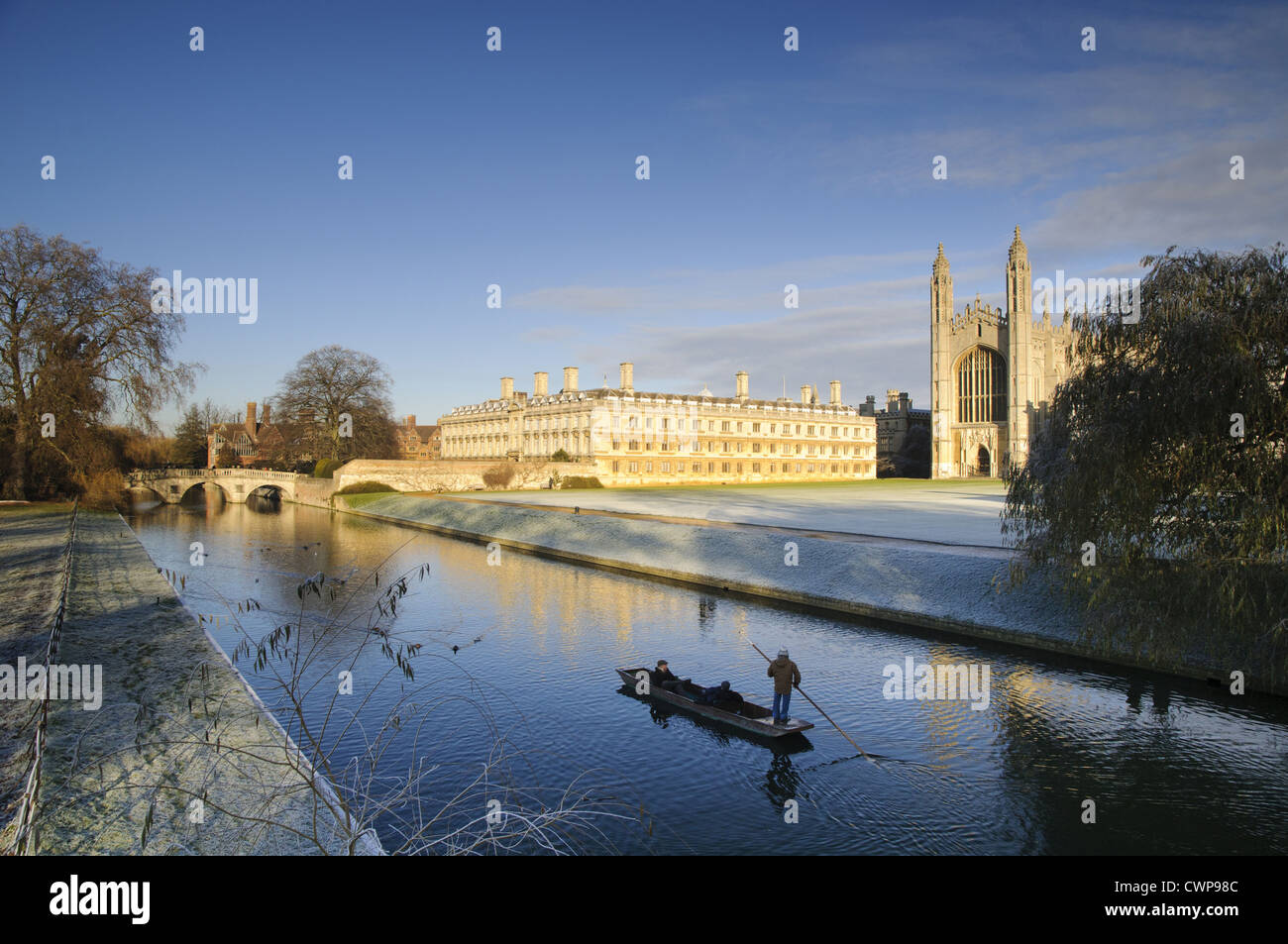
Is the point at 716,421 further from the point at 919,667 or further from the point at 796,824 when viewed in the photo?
the point at 796,824

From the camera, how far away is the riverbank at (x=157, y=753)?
7.11m

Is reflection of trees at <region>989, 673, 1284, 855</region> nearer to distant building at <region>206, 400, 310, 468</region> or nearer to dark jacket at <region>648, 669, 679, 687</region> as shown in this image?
dark jacket at <region>648, 669, 679, 687</region>

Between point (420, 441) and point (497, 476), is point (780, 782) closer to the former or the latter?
point (497, 476)

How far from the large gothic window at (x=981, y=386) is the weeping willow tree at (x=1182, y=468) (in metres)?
74.3

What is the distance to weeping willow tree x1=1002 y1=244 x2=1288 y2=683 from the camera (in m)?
11.8

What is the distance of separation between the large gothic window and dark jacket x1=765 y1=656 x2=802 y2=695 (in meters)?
79.0

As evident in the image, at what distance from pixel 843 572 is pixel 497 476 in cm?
5127

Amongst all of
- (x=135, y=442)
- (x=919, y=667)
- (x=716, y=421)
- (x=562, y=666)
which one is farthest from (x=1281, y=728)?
(x=716, y=421)

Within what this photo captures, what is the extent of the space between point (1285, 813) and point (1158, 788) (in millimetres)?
1265

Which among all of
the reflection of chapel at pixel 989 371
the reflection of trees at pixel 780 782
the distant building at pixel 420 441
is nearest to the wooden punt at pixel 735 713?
the reflection of trees at pixel 780 782

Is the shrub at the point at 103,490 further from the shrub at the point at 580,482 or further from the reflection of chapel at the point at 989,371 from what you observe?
the reflection of chapel at the point at 989,371

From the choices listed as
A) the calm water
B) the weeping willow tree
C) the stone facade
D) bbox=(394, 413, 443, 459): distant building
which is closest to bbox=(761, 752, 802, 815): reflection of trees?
the calm water

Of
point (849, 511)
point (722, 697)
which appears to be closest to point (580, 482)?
point (849, 511)
